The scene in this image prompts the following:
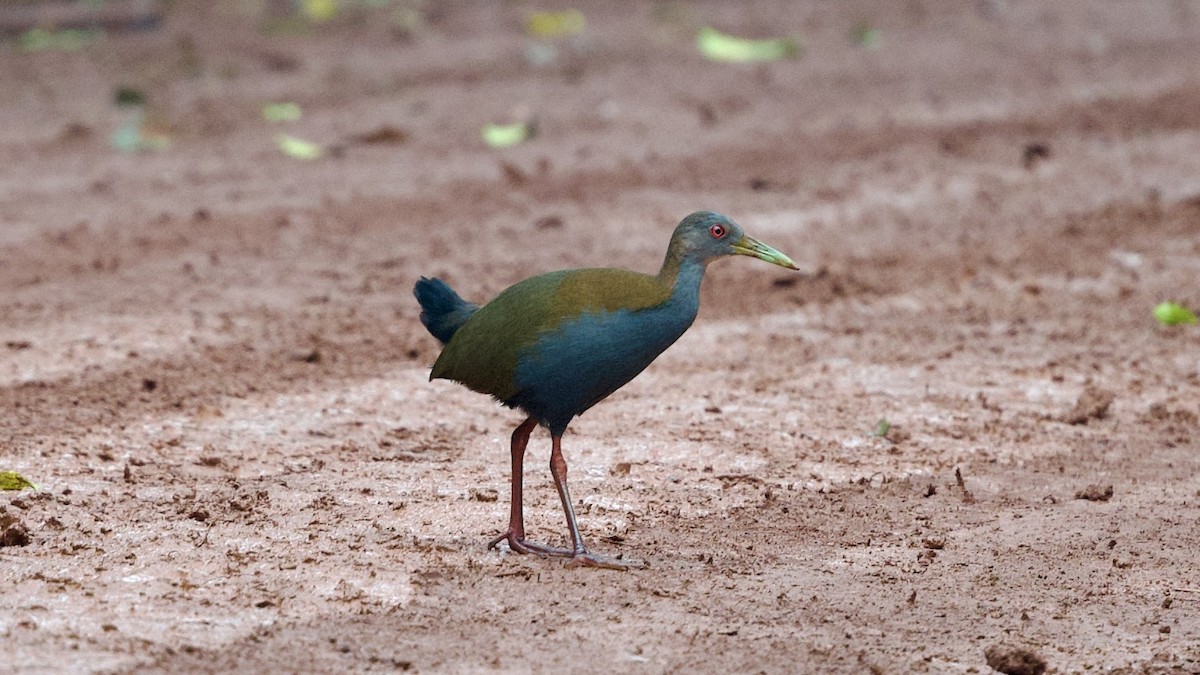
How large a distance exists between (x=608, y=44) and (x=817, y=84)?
8.02 ft

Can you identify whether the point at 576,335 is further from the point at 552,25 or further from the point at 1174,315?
the point at 552,25

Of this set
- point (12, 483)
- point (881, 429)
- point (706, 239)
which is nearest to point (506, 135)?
point (881, 429)

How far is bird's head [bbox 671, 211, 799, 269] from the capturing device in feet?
16.4

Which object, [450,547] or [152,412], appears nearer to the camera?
[450,547]

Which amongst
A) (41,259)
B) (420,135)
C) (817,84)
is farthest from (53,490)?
(817,84)

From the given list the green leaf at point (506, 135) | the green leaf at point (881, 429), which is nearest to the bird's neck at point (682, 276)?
the green leaf at point (881, 429)

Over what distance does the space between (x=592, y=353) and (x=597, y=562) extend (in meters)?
0.63

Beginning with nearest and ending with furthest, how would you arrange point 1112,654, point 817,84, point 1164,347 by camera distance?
1. point 1112,654
2. point 1164,347
3. point 817,84

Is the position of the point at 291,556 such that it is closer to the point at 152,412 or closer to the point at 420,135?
the point at 152,412

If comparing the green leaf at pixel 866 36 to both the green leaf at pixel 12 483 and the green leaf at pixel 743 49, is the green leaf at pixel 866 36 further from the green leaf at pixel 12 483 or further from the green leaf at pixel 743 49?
the green leaf at pixel 12 483

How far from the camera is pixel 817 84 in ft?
45.3

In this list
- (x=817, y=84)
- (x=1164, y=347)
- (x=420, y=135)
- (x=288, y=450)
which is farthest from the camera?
(x=817, y=84)

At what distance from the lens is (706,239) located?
16.5 ft

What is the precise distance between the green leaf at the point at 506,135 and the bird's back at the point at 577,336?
Result: 7062 mm
